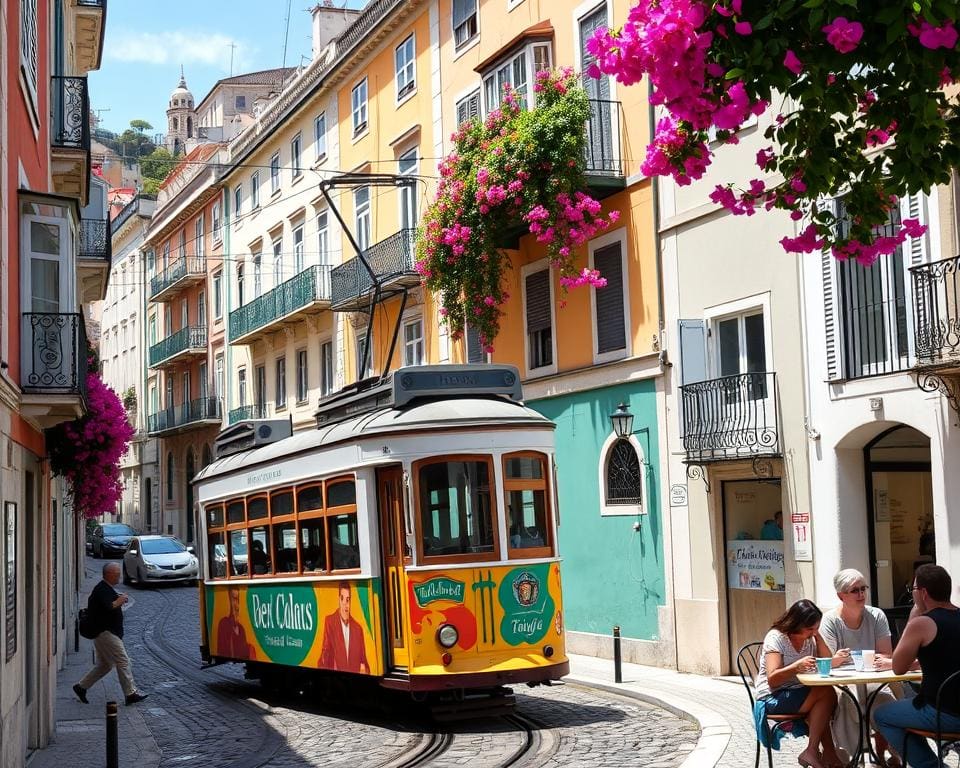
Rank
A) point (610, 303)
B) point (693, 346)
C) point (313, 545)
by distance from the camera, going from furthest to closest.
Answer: point (610, 303) < point (693, 346) < point (313, 545)

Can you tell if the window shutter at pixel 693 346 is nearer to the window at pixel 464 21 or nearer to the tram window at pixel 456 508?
the tram window at pixel 456 508

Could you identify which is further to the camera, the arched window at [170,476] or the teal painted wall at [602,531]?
the arched window at [170,476]

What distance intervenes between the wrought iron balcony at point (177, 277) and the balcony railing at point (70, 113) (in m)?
27.6

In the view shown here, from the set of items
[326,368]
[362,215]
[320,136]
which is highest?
[320,136]

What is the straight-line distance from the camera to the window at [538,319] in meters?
22.3

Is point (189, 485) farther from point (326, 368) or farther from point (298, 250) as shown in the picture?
point (326, 368)

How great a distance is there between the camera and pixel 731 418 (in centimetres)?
1709

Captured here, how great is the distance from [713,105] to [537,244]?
1554 centimetres

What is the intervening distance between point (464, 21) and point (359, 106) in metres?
6.39

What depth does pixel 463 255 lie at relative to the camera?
72.0 feet

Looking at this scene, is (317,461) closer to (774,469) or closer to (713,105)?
(774,469)

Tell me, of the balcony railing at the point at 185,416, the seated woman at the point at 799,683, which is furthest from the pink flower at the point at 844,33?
the balcony railing at the point at 185,416

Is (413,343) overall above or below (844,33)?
above

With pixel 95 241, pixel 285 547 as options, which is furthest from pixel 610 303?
pixel 95 241
